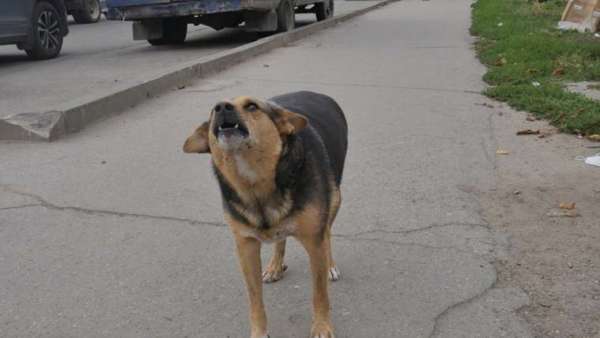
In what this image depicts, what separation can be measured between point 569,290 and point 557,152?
8.16 feet

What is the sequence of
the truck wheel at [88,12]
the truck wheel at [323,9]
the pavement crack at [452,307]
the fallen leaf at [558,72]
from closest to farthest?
1. the pavement crack at [452,307]
2. the fallen leaf at [558,72]
3. the truck wheel at [323,9]
4. the truck wheel at [88,12]

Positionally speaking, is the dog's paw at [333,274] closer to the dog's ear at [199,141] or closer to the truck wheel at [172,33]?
the dog's ear at [199,141]

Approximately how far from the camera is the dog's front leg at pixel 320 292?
111 inches

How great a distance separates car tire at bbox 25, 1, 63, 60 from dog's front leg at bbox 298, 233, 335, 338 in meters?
9.50

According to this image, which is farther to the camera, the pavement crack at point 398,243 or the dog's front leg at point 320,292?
the pavement crack at point 398,243

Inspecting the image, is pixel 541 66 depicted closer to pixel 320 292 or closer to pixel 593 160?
pixel 593 160

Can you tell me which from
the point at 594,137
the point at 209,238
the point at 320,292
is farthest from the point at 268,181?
the point at 594,137

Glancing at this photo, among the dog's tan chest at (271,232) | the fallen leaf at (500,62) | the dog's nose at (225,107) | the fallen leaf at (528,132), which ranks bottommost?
the fallen leaf at (500,62)

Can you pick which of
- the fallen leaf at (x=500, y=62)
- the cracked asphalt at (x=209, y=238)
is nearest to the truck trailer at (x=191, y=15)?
the fallen leaf at (x=500, y=62)

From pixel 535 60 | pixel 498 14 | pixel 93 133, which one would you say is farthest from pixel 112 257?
pixel 498 14

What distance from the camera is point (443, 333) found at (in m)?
2.98

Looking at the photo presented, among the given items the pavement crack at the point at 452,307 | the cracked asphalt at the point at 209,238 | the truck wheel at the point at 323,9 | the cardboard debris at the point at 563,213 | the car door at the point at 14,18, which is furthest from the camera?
the truck wheel at the point at 323,9

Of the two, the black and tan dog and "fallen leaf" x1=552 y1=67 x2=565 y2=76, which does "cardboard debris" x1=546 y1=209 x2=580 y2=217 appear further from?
"fallen leaf" x1=552 y1=67 x2=565 y2=76

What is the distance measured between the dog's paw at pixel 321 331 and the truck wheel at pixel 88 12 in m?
17.7
